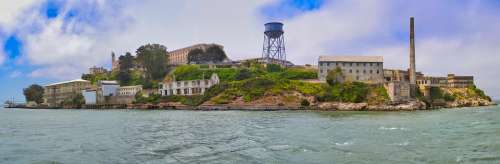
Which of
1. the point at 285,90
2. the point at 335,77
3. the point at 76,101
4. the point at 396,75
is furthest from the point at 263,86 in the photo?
the point at 76,101

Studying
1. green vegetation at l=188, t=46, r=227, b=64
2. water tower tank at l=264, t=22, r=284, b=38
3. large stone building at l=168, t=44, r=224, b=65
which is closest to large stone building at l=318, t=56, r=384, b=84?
water tower tank at l=264, t=22, r=284, b=38

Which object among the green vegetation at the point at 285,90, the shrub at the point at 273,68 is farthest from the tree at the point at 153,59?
the shrub at the point at 273,68

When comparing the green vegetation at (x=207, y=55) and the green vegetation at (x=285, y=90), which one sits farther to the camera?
the green vegetation at (x=207, y=55)

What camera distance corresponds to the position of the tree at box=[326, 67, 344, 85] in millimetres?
95819

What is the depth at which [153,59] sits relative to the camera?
13050cm

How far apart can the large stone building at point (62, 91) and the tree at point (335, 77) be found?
75585mm

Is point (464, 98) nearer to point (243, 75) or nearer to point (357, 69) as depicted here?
point (357, 69)

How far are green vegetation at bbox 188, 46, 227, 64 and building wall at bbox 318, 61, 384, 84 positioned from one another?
135 feet

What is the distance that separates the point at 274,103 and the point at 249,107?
5.69 meters

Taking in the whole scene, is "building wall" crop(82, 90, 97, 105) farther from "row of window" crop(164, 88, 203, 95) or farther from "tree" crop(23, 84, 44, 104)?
"tree" crop(23, 84, 44, 104)

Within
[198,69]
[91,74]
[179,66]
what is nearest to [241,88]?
[198,69]

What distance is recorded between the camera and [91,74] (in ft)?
539

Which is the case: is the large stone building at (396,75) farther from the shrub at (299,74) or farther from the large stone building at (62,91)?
the large stone building at (62,91)

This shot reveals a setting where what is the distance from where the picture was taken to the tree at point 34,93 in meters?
152
